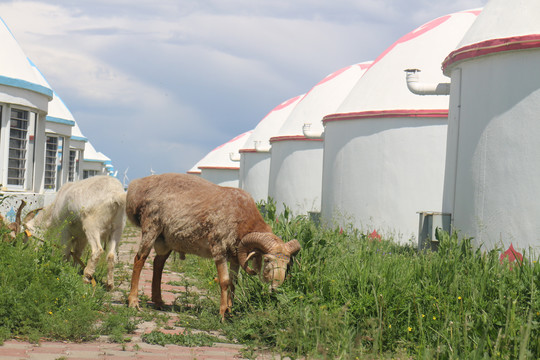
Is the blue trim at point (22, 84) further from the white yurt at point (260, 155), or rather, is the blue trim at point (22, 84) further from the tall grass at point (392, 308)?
the white yurt at point (260, 155)

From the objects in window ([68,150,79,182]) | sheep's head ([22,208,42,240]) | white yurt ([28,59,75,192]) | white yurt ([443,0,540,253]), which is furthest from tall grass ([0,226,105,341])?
window ([68,150,79,182])

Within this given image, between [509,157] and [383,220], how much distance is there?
5227mm

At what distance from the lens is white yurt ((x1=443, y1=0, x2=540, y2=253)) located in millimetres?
7746

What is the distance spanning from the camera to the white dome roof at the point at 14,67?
12625 millimetres

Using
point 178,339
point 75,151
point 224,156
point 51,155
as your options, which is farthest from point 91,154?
point 178,339

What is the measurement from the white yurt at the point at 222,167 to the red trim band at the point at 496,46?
26.1 m

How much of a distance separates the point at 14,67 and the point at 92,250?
6.74m

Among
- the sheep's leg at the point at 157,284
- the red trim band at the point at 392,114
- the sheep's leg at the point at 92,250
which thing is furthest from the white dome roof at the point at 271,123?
the sheep's leg at the point at 157,284

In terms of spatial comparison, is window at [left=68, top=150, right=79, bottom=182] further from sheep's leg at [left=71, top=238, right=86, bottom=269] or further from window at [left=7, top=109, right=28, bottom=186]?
sheep's leg at [left=71, top=238, right=86, bottom=269]

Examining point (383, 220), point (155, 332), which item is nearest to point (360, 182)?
point (383, 220)

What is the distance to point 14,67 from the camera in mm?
13086

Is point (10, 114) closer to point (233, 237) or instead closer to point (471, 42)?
point (233, 237)

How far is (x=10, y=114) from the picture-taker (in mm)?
12938

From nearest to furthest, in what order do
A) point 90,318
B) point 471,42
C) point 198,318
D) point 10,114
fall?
point 90,318
point 198,318
point 471,42
point 10,114
